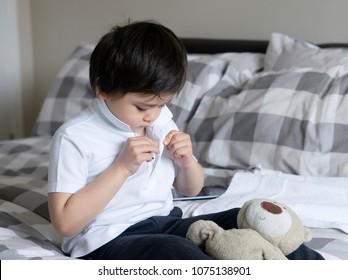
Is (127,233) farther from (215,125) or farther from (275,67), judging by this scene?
(275,67)

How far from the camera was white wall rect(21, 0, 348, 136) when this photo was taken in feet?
8.00

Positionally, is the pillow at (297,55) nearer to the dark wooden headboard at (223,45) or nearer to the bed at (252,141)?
the bed at (252,141)

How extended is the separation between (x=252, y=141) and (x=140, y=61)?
787 millimetres

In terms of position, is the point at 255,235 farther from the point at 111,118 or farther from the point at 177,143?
the point at 111,118

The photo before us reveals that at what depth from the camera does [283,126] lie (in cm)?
192

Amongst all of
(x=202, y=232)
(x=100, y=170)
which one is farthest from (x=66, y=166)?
(x=202, y=232)

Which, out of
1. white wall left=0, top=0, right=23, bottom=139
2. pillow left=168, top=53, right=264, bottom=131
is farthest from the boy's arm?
white wall left=0, top=0, right=23, bottom=139

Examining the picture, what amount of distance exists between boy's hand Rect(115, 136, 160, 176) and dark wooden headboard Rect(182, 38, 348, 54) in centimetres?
128

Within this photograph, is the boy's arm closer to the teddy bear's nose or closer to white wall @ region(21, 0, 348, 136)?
the teddy bear's nose

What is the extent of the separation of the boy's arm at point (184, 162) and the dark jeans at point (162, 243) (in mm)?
65

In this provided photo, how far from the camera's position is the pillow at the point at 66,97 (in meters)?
2.41

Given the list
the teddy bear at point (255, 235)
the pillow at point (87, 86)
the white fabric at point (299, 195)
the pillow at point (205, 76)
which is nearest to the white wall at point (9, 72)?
the pillow at point (87, 86)

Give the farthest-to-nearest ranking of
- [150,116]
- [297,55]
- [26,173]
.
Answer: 1. [297,55]
2. [26,173]
3. [150,116]

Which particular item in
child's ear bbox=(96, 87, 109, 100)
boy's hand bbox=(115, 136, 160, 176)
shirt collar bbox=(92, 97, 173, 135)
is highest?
child's ear bbox=(96, 87, 109, 100)
